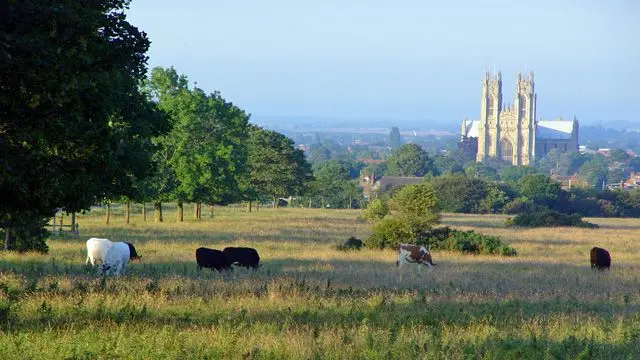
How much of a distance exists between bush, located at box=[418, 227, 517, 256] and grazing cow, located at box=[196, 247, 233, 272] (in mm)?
15896

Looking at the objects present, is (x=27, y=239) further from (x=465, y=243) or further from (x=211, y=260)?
(x=465, y=243)

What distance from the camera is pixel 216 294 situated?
17891mm

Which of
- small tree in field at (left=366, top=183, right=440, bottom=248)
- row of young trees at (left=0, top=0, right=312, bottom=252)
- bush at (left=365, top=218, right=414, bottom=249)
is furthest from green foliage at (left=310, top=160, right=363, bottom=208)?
row of young trees at (left=0, top=0, right=312, bottom=252)

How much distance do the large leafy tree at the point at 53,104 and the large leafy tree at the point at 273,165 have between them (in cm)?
6786

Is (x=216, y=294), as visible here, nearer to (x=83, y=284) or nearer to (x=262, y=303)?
(x=262, y=303)

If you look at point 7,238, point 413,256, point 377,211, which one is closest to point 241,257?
point 413,256

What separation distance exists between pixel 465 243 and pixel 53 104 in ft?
90.6

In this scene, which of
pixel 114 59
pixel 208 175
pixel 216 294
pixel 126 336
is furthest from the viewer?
pixel 208 175

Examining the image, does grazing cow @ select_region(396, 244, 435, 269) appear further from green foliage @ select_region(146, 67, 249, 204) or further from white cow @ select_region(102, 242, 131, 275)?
green foliage @ select_region(146, 67, 249, 204)

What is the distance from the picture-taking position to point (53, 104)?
14039 mm

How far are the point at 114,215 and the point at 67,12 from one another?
196ft

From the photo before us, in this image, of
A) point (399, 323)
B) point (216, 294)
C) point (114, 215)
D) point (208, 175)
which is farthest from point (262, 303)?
point (114, 215)

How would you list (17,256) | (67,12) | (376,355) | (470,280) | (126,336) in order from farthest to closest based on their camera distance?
(17,256)
(470,280)
(67,12)
(126,336)
(376,355)

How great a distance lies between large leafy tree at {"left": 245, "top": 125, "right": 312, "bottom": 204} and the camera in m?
86.0
